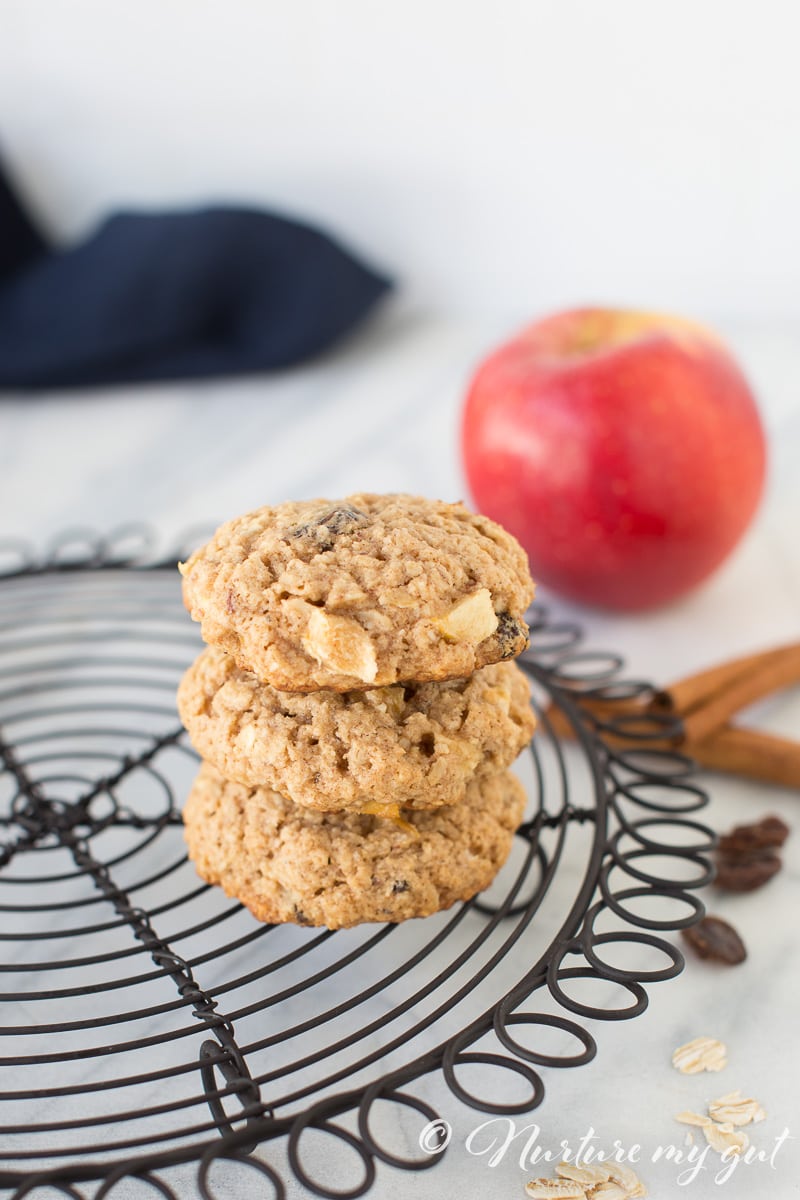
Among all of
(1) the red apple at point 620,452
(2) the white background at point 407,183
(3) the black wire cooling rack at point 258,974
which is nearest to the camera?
(3) the black wire cooling rack at point 258,974

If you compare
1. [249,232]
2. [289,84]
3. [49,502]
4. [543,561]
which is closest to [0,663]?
[49,502]

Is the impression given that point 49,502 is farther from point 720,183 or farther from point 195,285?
point 720,183

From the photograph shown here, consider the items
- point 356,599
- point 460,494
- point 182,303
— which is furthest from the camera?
point 182,303

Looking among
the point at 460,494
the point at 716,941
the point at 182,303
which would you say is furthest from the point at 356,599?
the point at 182,303

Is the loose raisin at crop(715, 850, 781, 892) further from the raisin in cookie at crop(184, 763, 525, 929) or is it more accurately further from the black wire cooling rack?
the raisin in cookie at crop(184, 763, 525, 929)

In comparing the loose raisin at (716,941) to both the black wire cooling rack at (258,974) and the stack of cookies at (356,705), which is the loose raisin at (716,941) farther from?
the stack of cookies at (356,705)

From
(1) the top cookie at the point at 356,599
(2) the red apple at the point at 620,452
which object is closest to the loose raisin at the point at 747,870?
(1) the top cookie at the point at 356,599

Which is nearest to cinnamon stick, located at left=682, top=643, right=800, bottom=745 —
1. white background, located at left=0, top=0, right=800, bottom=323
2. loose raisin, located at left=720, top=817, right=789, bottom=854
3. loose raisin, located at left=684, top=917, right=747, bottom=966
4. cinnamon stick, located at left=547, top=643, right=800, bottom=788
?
cinnamon stick, located at left=547, top=643, right=800, bottom=788

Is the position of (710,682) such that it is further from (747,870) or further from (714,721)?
(747,870)
